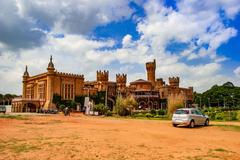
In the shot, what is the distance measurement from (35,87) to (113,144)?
63994mm

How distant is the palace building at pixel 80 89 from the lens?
224ft

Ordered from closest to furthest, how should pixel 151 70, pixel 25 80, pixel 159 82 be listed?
pixel 25 80, pixel 151 70, pixel 159 82

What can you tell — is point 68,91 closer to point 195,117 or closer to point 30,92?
point 30,92

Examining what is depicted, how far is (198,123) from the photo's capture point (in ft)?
80.5

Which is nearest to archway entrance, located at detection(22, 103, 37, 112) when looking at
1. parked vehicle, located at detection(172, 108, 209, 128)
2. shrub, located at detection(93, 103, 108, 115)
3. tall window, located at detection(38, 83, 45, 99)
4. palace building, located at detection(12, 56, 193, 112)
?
palace building, located at detection(12, 56, 193, 112)

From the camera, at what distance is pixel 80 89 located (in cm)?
7331

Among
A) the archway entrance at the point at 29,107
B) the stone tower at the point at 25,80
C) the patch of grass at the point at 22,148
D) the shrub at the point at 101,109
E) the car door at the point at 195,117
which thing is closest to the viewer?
the patch of grass at the point at 22,148

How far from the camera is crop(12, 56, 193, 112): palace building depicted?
6819cm

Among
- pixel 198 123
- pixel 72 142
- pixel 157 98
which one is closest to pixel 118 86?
pixel 157 98

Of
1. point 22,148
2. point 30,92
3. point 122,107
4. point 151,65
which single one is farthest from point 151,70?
point 22,148

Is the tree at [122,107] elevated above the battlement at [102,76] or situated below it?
below

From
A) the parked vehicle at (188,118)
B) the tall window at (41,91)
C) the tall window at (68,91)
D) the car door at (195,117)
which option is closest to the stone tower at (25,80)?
the tall window at (41,91)

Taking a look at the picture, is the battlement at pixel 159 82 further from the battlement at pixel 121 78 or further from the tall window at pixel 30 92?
the tall window at pixel 30 92

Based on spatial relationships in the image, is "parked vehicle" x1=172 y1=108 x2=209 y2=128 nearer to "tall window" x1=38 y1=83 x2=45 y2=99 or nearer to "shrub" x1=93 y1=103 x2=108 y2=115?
"shrub" x1=93 y1=103 x2=108 y2=115
